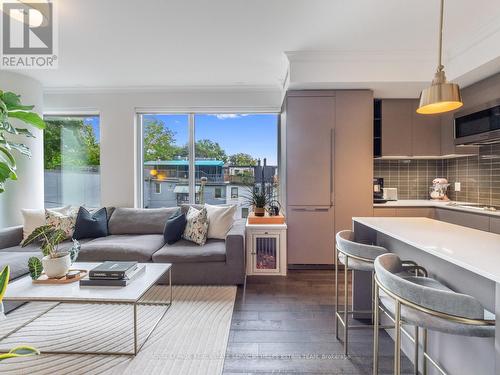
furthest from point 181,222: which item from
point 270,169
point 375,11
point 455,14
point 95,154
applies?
point 455,14

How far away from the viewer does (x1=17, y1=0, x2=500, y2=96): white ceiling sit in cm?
230

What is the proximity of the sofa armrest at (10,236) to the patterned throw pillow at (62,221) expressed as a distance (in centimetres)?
35

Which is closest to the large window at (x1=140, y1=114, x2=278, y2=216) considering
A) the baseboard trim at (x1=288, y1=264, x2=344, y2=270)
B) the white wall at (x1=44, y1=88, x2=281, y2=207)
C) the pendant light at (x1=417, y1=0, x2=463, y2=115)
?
the white wall at (x1=44, y1=88, x2=281, y2=207)

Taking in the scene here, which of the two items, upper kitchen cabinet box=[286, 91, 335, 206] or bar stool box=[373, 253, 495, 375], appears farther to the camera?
upper kitchen cabinet box=[286, 91, 335, 206]

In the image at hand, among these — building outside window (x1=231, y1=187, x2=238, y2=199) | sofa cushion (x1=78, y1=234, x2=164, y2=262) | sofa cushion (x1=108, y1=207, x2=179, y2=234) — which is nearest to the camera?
sofa cushion (x1=78, y1=234, x2=164, y2=262)

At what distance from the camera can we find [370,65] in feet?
10.6

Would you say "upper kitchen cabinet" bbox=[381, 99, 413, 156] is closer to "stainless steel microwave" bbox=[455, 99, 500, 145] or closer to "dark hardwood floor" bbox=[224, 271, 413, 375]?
"stainless steel microwave" bbox=[455, 99, 500, 145]

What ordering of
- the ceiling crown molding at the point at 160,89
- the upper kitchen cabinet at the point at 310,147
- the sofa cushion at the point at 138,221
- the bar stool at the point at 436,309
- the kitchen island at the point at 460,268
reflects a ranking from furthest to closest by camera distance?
1. the ceiling crown molding at the point at 160,89
2. the sofa cushion at the point at 138,221
3. the upper kitchen cabinet at the point at 310,147
4. the kitchen island at the point at 460,268
5. the bar stool at the point at 436,309

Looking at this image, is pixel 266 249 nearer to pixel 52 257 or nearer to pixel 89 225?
pixel 52 257

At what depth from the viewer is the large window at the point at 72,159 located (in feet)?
14.0

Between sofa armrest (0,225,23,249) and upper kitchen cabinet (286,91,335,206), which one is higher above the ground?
upper kitchen cabinet (286,91,335,206)

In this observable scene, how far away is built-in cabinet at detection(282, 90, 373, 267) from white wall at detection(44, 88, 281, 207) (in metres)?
0.86

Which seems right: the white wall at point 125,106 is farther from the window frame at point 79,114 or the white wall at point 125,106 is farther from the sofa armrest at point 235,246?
the sofa armrest at point 235,246

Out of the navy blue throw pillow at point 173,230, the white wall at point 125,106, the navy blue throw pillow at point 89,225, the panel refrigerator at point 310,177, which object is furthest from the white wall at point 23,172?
the panel refrigerator at point 310,177
